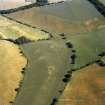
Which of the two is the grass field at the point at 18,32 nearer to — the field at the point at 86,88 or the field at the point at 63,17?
the field at the point at 63,17

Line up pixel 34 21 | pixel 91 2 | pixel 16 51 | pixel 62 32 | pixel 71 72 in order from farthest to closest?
pixel 91 2 → pixel 34 21 → pixel 62 32 → pixel 16 51 → pixel 71 72

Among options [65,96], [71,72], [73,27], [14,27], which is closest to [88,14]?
[73,27]

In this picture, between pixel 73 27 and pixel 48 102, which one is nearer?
pixel 48 102

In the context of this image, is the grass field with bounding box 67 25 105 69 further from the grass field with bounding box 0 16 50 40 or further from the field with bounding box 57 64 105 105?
the grass field with bounding box 0 16 50 40

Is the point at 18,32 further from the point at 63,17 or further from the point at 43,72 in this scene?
Result: the point at 43,72

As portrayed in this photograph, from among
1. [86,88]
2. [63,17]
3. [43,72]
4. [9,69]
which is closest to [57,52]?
[43,72]

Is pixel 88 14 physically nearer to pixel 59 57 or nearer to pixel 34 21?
pixel 34 21
